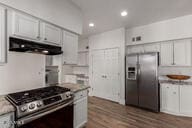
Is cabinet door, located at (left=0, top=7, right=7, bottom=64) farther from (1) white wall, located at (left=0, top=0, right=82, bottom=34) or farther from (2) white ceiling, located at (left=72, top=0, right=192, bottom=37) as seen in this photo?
(2) white ceiling, located at (left=72, top=0, right=192, bottom=37)

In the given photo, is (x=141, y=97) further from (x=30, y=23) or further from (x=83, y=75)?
(x=30, y=23)

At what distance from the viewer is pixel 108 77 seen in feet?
15.8

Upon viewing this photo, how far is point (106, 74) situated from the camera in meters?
4.89

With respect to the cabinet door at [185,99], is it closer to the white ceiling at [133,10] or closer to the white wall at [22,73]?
the white ceiling at [133,10]

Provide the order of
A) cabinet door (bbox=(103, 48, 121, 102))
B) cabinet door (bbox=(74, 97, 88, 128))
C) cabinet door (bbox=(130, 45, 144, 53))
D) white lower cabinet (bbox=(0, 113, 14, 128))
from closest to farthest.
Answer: white lower cabinet (bbox=(0, 113, 14, 128)), cabinet door (bbox=(74, 97, 88, 128)), cabinet door (bbox=(130, 45, 144, 53)), cabinet door (bbox=(103, 48, 121, 102))

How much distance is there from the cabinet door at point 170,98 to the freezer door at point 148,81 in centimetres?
22

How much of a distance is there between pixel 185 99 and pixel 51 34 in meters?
3.87

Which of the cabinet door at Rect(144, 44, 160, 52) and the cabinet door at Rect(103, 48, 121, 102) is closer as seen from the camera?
the cabinet door at Rect(144, 44, 160, 52)

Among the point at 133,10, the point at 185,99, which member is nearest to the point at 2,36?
the point at 133,10

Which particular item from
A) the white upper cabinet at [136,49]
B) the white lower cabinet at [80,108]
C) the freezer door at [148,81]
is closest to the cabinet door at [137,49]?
the white upper cabinet at [136,49]

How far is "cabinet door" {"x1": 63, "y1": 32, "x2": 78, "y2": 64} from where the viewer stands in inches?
104

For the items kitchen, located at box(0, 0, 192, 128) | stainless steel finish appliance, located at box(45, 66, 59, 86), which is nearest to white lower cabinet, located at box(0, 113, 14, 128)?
kitchen, located at box(0, 0, 192, 128)

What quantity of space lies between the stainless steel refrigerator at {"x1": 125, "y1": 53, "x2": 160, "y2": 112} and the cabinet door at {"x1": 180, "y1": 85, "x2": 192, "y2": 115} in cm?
60

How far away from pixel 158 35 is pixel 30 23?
12.3ft
